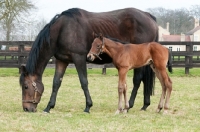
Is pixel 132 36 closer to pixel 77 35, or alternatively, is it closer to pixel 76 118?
pixel 77 35

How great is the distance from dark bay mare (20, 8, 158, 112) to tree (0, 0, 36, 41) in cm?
2019

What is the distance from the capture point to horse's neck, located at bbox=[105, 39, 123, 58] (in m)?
7.16

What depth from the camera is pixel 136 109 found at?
802 cm

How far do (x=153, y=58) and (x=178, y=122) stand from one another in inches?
61.6

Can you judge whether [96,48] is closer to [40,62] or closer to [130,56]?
[130,56]

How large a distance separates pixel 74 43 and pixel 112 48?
75cm

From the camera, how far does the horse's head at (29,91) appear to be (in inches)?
282

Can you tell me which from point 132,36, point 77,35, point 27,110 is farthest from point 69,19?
point 27,110

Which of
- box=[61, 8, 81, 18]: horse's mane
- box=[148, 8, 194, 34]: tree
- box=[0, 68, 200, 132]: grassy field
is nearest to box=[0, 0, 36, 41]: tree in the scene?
box=[0, 68, 200, 132]: grassy field

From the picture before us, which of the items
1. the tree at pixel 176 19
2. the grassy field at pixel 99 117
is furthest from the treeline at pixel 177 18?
the grassy field at pixel 99 117

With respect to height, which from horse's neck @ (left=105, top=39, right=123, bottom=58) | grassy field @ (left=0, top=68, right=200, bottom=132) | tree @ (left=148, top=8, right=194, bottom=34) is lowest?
tree @ (left=148, top=8, right=194, bottom=34)

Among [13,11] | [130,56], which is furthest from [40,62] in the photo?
[13,11]

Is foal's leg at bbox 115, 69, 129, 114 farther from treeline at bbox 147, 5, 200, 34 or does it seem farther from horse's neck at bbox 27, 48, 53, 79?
treeline at bbox 147, 5, 200, 34

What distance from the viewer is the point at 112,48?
717 cm
